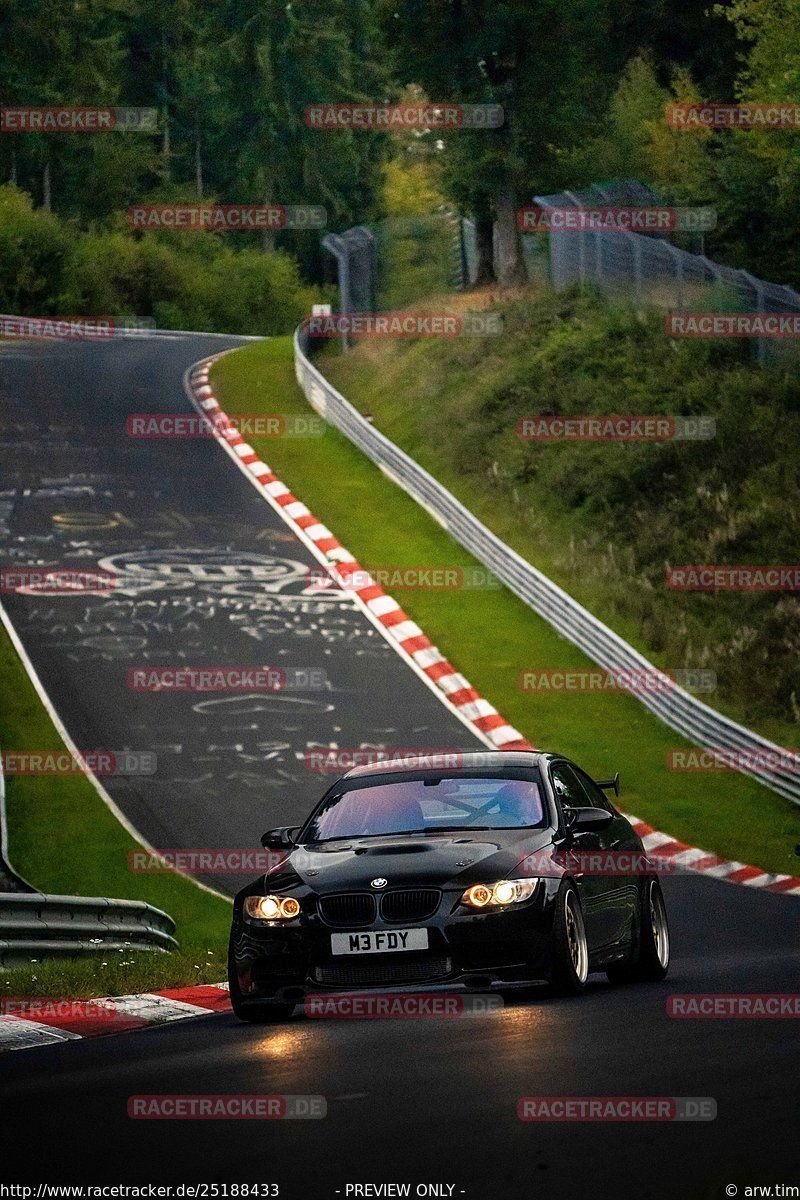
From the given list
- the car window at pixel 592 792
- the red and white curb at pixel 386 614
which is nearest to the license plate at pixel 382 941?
the car window at pixel 592 792

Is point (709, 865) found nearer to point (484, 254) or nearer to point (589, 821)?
point (589, 821)

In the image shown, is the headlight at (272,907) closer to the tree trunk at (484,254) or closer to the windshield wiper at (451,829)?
the windshield wiper at (451,829)

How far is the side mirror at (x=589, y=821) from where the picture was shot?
10922mm

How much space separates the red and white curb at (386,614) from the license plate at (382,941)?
13.6 metres

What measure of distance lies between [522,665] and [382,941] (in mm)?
18141

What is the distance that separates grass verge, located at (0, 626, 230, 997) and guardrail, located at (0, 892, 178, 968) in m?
0.15

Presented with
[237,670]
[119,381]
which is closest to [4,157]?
[119,381]

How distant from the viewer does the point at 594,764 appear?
79.2 feet

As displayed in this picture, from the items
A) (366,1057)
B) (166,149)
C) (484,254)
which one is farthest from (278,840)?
(166,149)

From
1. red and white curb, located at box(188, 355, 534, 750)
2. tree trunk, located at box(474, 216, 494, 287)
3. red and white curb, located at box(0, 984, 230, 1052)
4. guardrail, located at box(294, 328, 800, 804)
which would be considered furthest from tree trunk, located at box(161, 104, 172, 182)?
red and white curb, located at box(0, 984, 230, 1052)

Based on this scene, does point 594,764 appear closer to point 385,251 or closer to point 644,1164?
point 644,1164

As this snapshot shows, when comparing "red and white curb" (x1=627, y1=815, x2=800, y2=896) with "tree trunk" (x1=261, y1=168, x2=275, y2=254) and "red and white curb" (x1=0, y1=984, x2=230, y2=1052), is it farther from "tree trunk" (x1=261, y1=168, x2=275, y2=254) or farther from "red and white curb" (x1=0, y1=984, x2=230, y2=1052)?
"tree trunk" (x1=261, y1=168, x2=275, y2=254)

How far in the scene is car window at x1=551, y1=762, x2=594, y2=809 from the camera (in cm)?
1148

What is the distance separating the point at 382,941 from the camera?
1002cm
